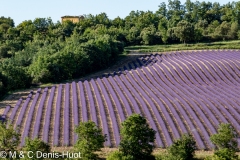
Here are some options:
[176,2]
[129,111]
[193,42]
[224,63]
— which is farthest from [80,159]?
[176,2]

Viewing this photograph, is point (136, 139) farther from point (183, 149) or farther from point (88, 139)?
point (88, 139)

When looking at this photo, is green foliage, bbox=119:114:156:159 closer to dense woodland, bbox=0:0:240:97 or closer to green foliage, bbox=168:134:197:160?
green foliage, bbox=168:134:197:160

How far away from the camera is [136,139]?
16.9 meters

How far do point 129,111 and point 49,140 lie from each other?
7.37 metres

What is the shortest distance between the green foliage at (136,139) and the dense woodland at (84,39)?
20273mm

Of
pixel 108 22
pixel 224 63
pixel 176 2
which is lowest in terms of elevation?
pixel 224 63

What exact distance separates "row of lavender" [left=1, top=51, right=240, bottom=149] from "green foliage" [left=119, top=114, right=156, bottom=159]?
111 inches

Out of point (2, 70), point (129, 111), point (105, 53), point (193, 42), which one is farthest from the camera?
point (193, 42)

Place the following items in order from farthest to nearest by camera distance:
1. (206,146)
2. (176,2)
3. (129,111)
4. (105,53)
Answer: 1. (176,2)
2. (105,53)
3. (129,111)
4. (206,146)

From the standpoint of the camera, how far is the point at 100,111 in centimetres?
2556

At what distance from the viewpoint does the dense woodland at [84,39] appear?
3912 centimetres

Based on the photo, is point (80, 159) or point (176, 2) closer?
point (80, 159)

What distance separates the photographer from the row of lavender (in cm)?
2241

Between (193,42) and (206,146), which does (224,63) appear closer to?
(206,146)
